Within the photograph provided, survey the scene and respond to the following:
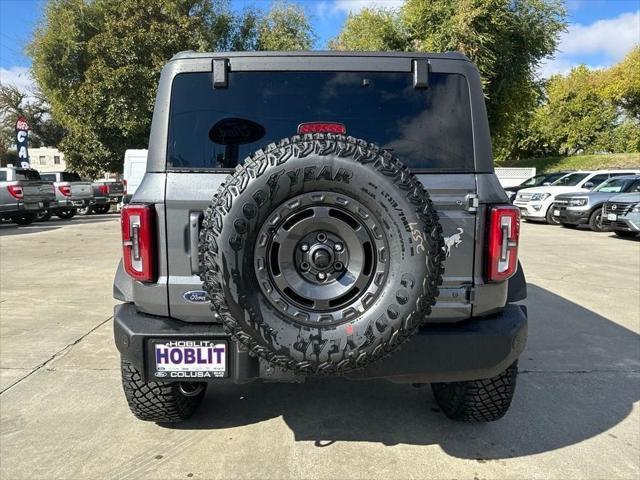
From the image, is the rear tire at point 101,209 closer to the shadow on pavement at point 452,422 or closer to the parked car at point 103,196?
the parked car at point 103,196

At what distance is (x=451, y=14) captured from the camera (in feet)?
69.5

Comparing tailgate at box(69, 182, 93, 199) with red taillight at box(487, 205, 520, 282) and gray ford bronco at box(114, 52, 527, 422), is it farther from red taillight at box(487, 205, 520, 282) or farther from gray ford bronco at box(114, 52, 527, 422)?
red taillight at box(487, 205, 520, 282)

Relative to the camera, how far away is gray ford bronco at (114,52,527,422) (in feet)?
→ 7.05

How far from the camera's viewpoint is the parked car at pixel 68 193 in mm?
18328

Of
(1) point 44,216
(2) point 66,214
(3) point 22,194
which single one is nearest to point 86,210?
(2) point 66,214

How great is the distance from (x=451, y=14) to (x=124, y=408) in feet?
71.5

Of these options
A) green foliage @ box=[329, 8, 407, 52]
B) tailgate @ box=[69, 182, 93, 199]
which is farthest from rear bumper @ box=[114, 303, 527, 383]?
green foliage @ box=[329, 8, 407, 52]

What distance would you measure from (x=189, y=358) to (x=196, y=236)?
1.92 feet

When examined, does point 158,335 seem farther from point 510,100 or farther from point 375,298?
point 510,100

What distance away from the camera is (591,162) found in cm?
2931

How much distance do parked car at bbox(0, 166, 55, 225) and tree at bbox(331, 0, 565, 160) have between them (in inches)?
601

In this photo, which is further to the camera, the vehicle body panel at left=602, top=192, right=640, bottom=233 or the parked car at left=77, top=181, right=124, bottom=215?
the parked car at left=77, top=181, right=124, bottom=215

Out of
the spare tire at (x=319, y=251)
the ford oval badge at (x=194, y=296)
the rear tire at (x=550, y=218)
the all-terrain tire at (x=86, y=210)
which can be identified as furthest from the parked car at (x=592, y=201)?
the all-terrain tire at (x=86, y=210)

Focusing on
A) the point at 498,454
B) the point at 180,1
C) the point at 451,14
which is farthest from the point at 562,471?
the point at 180,1
